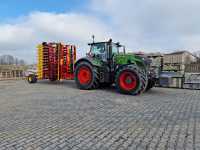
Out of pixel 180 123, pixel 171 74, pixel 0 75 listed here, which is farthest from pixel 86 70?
pixel 0 75

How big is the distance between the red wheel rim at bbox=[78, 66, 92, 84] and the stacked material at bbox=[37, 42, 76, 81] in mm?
2112

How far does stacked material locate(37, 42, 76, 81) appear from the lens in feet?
39.3

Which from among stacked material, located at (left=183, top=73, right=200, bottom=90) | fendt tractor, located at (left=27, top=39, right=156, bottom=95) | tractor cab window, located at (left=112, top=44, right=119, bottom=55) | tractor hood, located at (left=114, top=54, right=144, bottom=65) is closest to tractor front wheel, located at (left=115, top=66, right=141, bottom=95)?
fendt tractor, located at (left=27, top=39, right=156, bottom=95)

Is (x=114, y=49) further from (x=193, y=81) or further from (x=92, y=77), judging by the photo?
(x=193, y=81)

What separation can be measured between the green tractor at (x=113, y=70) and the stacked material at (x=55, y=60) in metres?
2.22

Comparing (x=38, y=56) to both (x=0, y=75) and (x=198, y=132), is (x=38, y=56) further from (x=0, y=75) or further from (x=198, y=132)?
(x=198, y=132)

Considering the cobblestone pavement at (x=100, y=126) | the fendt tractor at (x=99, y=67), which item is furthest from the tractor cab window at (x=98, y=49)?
the cobblestone pavement at (x=100, y=126)

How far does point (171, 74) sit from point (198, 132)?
477cm

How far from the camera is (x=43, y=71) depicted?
40.8 feet

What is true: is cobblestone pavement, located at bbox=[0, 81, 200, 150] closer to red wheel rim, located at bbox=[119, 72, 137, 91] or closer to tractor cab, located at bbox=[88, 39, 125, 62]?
red wheel rim, located at bbox=[119, 72, 137, 91]

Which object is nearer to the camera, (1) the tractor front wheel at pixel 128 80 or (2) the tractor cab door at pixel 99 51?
(1) the tractor front wheel at pixel 128 80

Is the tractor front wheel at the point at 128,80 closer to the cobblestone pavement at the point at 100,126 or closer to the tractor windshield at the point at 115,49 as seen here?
the cobblestone pavement at the point at 100,126

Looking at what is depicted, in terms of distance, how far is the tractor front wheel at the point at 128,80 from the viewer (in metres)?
7.68

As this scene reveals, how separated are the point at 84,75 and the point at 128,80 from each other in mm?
2569
